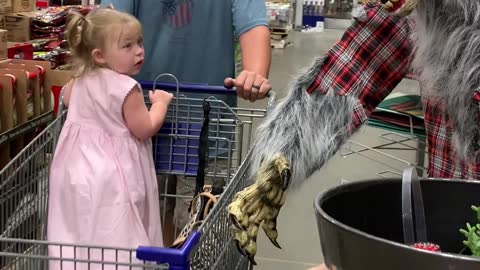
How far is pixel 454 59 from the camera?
1058mm

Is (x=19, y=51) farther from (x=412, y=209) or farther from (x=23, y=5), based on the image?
(x=412, y=209)

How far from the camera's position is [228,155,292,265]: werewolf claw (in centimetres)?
94

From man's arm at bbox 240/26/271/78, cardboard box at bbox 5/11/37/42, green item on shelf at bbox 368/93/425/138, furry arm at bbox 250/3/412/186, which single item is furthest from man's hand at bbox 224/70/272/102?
cardboard box at bbox 5/11/37/42

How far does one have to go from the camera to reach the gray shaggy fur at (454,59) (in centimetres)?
102

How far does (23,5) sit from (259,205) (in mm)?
2863

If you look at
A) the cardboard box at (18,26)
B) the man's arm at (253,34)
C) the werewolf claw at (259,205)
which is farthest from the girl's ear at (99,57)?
the cardboard box at (18,26)

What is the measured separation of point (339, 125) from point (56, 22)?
2.77 metres

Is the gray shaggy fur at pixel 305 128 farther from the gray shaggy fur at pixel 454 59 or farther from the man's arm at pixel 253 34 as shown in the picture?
the man's arm at pixel 253 34

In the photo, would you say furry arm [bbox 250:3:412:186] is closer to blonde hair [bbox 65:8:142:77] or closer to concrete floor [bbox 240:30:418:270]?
concrete floor [bbox 240:30:418:270]

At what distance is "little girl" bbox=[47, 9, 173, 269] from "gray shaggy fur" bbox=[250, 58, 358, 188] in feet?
1.72

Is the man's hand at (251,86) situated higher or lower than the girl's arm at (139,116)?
higher

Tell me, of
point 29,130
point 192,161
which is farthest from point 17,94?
point 192,161

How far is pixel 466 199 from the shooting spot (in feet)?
3.04

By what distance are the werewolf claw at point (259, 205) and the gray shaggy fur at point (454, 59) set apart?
0.29m
